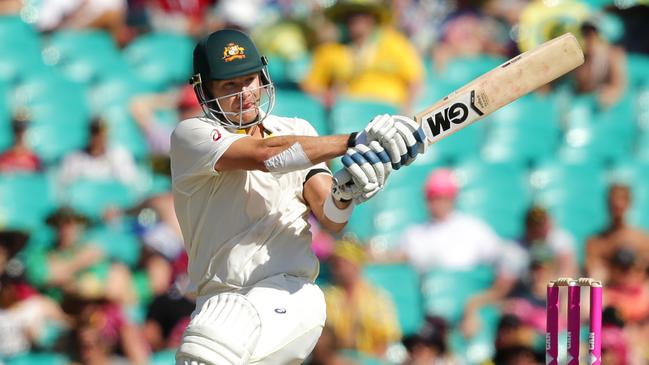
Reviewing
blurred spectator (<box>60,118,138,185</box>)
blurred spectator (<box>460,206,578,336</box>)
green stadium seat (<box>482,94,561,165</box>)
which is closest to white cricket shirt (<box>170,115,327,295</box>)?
blurred spectator (<box>460,206,578,336</box>)

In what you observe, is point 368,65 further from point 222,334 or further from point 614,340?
point 222,334

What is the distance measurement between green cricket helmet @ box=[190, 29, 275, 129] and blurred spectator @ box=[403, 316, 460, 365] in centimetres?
309

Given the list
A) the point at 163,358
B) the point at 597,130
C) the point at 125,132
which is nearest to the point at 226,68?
the point at 163,358

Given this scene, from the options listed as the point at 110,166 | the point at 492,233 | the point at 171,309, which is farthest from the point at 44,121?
the point at 492,233

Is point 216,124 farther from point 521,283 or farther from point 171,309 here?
point 521,283

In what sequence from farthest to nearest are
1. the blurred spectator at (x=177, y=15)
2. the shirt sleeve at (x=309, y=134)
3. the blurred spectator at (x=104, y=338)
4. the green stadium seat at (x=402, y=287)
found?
the blurred spectator at (x=177, y=15)
the green stadium seat at (x=402, y=287)
the blurred spectator at (x=104, y=338)
the shirt sleeve at (x=309, y=134)

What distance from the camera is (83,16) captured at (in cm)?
963

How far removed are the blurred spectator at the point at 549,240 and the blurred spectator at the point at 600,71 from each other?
4.27 ft

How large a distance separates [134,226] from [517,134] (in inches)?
113

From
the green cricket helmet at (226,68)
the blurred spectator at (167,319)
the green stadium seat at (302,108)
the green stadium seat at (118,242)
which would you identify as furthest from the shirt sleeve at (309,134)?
the green stadium seat at (302,108)

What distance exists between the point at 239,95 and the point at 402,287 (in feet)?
12.7

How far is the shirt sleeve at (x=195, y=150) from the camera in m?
4.29

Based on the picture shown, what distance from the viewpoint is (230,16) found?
9.50 meters

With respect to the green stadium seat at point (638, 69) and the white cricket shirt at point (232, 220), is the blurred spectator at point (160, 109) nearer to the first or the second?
the green stadium seat at point (638, 69)
